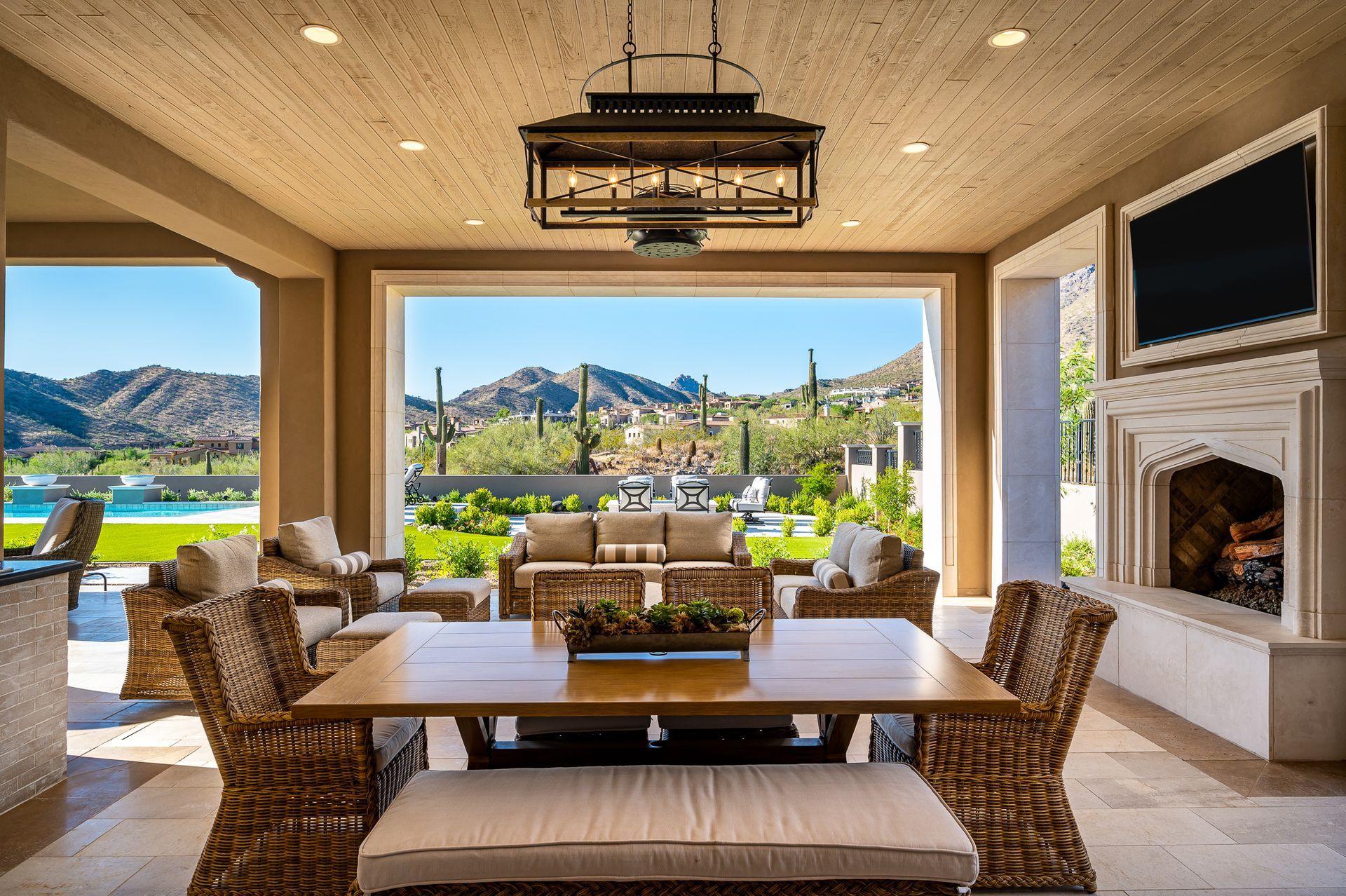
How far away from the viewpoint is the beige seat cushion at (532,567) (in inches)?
234

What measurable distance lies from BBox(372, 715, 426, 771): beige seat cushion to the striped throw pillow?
9.75 ft

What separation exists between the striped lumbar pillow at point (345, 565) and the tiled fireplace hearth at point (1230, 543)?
463 centimetres

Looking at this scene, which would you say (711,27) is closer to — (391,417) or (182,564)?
(182,564)

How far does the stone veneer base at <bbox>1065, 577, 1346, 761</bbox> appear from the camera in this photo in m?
3.31

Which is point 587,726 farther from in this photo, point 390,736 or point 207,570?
point 207,570

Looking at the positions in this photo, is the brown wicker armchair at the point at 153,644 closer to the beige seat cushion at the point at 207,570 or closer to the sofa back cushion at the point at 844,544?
the beige seat cushion at the point at 207,570

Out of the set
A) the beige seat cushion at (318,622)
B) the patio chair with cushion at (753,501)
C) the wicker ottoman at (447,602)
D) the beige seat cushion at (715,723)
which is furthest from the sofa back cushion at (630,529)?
the patio chair with cushion at (753,501)

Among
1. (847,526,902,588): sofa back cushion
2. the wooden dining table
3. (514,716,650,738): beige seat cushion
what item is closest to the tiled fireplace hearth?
(847,526,902,588): sofa back cushion

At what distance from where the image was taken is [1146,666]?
4227 millimetres

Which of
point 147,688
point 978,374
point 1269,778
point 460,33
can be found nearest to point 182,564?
point 147,688

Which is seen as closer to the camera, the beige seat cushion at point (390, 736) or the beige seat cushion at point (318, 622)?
the beige seat cushion at point (390, 736)

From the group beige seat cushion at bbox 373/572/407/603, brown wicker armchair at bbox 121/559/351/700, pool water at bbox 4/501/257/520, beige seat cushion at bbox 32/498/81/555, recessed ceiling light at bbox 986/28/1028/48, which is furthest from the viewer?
pool water at bbox 4/501/257/520

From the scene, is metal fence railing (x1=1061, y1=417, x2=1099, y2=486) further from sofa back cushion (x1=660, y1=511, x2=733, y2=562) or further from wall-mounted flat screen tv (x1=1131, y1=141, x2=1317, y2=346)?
sofa back cushion (x1=660, y1=511, x2=733, y2=562)

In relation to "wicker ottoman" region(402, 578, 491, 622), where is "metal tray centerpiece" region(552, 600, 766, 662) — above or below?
above
